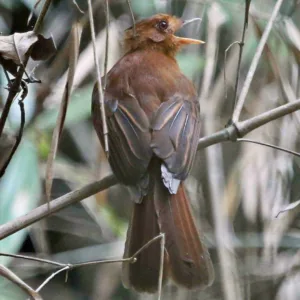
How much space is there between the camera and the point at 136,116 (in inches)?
110

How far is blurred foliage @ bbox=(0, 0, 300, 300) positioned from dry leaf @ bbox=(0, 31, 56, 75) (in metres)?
1.26

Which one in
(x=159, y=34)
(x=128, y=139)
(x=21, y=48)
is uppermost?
(x=159, y=34)

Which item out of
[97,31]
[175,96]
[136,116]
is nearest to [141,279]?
[136,116]

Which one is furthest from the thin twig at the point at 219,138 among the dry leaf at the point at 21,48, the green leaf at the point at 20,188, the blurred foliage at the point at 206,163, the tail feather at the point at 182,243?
the blurred foliage at the point at 206,163

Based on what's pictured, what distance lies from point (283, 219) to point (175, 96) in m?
0.96

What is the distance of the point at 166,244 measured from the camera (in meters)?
2.50

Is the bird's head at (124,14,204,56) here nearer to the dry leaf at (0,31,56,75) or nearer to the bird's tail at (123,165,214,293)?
the bird's tail at (123,165,214,293)

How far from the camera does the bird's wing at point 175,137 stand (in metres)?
2.62

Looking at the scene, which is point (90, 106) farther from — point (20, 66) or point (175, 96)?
point (20, 66)

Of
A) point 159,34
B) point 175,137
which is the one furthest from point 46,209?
point 159,34

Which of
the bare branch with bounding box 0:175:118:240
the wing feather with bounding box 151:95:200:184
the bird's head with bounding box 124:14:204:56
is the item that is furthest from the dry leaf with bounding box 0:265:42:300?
the bird's head with bounding box 124:14:204:56

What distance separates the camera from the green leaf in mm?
3043

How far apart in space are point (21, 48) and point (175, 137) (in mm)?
950

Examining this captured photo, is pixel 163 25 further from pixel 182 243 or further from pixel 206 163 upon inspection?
pixel 182 243
